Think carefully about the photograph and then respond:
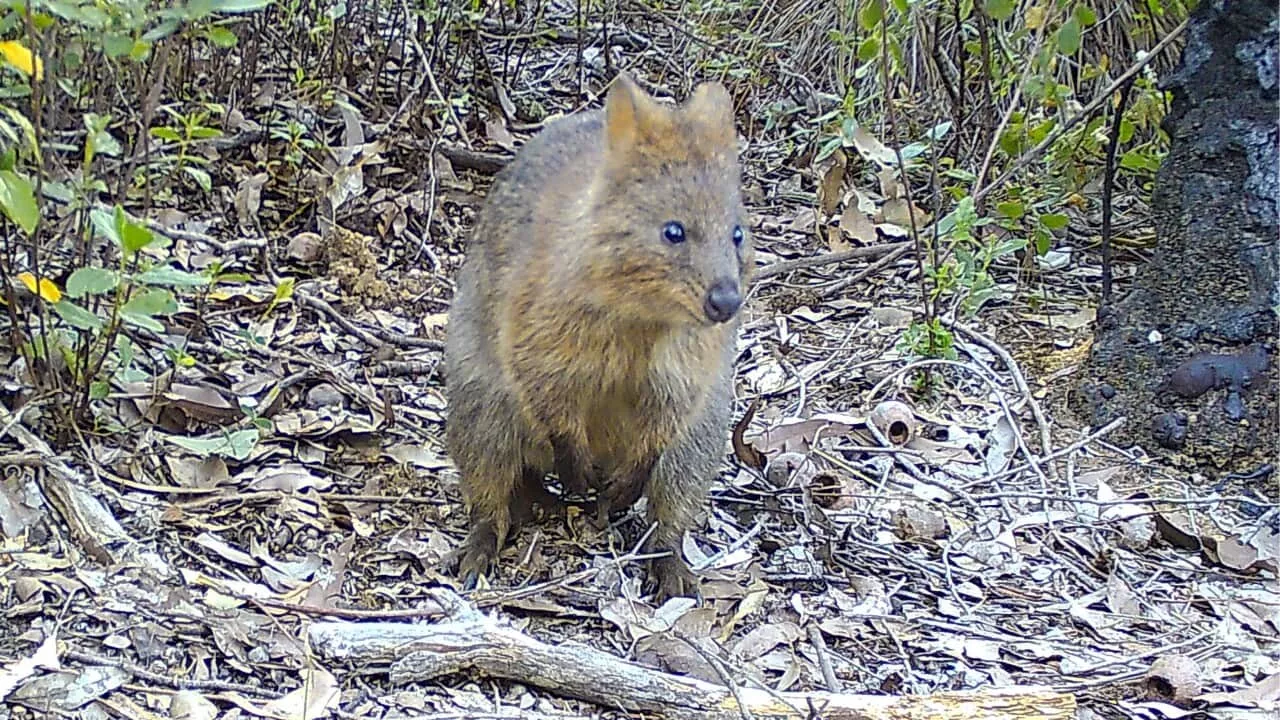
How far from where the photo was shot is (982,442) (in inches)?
190

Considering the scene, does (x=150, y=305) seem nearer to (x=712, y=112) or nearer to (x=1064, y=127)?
(x=712, y=112)

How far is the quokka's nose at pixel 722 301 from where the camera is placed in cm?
342

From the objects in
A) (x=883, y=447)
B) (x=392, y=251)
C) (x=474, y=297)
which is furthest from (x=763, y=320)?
(x=474, y=297)

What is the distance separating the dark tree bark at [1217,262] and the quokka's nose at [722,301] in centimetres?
174

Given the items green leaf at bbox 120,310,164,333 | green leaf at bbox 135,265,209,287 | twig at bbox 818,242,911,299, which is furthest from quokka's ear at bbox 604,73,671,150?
twig at bbox 818,242,911,299

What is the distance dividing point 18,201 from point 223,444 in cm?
117

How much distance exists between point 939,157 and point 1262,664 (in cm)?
286

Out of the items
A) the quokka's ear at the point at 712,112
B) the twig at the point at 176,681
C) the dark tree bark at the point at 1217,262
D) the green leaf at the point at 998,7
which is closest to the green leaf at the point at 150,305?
the twig at the point at 176,681

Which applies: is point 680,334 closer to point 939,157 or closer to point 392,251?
point 392,251

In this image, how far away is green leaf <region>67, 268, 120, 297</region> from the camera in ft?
11.3

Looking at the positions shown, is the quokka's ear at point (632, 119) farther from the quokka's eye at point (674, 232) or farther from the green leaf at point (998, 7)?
the green leaf at point (998, 7)

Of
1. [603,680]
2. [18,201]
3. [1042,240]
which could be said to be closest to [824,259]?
[1042,240]

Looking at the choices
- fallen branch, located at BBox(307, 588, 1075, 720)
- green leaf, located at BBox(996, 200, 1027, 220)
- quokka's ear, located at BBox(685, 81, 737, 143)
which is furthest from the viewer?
green leaf, located at BBox(996, 200, 1027, 220)

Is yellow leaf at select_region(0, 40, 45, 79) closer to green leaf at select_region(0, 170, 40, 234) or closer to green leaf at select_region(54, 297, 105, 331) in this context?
green leaf at select_region(0, 170, 40, 234)
